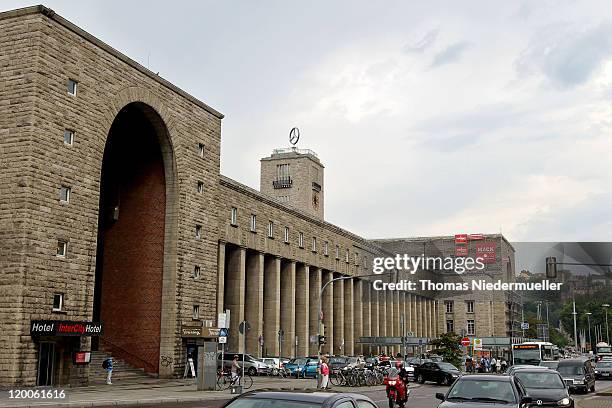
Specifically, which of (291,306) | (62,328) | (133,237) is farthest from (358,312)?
(62,328)

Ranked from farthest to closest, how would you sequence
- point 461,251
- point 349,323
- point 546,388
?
point 461,251, point 349,323, point 546,388

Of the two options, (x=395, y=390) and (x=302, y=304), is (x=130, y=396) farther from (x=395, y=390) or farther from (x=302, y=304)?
(x=302, y=304)

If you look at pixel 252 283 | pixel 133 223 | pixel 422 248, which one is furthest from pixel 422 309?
pixel 133 223

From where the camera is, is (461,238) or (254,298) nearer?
(254,298)

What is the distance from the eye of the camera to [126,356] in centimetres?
3994

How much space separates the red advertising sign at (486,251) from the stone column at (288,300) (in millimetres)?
70287

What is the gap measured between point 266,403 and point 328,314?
67015mm

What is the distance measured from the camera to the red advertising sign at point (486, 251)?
126000 mm

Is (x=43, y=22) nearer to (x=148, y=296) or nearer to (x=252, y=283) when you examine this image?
(x=148, y=296)

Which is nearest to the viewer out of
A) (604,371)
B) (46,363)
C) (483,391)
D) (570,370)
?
(483,391)

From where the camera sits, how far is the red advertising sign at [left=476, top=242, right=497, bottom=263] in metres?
126

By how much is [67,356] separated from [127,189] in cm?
1367

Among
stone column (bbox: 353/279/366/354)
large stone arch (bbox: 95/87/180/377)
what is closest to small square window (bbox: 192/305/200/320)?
large stone arch (bbox: 95/87/180/377)

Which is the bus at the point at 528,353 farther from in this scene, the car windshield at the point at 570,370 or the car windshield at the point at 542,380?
the car windshield at the point at 542,380
